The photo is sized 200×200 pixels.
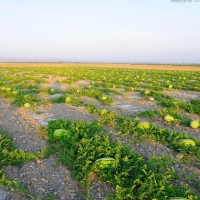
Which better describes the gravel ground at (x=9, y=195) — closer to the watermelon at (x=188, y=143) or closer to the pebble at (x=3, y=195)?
the pebble at (x=3, y=195)

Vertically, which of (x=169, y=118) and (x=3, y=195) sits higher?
(x=169, y=118)

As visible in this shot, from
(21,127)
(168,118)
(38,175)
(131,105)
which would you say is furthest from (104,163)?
(131,105)

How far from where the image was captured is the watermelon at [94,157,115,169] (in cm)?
383

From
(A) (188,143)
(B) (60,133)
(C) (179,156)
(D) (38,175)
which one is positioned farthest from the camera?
(B) (60,133)

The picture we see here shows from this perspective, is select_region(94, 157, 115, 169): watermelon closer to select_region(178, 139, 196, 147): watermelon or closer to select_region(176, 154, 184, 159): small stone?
select_region(176, 154, 184, 159): small stone

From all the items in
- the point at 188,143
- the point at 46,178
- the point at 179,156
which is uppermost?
the point at 188,143

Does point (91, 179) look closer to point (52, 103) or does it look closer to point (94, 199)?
point (94, 199)

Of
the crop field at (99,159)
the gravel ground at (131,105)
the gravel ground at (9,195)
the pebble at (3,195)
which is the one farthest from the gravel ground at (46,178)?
the gravel ground at (131,105)

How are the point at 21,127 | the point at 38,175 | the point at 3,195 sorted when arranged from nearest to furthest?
the point at 3,195
the point at 38,175
the point at 21,127

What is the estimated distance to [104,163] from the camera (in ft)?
12.6

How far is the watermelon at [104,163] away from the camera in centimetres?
Result: 383

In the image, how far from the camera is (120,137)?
17.9 ft

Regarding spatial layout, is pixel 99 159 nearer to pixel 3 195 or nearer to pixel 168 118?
pixel 3 195

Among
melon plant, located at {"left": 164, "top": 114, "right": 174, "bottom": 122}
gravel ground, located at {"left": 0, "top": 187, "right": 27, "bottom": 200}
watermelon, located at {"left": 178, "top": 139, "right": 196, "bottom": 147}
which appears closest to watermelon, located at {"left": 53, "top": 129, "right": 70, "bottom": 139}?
gravel ground, located at {"left": 0, "top": 187, "right": 27, "bottom": 200}
